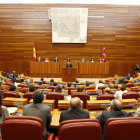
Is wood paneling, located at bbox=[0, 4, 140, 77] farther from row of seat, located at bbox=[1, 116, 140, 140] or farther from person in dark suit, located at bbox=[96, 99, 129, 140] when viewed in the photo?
row of seat, located at bbox=[1, 116, 140, 140]

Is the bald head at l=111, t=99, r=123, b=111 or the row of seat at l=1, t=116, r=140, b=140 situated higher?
the bald head at l=111, t=99, r=123, b=111

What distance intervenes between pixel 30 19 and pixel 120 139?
11.5m

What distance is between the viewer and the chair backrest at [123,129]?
147 centimetres

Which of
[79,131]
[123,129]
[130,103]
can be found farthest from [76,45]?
[79,131]

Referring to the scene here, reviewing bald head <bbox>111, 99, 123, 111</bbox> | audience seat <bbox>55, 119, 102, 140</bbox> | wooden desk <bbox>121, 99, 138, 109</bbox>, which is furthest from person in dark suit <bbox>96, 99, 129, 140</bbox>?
wooden desk <bbox>121, 99, 138, 109</bbox>

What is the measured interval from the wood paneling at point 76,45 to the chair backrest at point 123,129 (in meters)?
10.5

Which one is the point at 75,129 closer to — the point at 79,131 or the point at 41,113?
the point at 79,131

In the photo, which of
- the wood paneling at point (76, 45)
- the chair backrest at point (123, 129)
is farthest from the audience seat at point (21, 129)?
the wood paneling at point (76, 45)

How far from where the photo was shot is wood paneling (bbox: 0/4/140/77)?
1121 centimetres

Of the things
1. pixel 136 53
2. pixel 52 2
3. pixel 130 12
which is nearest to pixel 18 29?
pixel 52 2

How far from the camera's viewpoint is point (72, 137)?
138 cm

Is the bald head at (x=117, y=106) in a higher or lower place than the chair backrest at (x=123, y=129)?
higher

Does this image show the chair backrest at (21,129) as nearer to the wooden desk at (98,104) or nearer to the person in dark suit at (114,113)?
the person in dark suit at (114,113)

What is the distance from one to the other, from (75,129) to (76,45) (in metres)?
10.6
